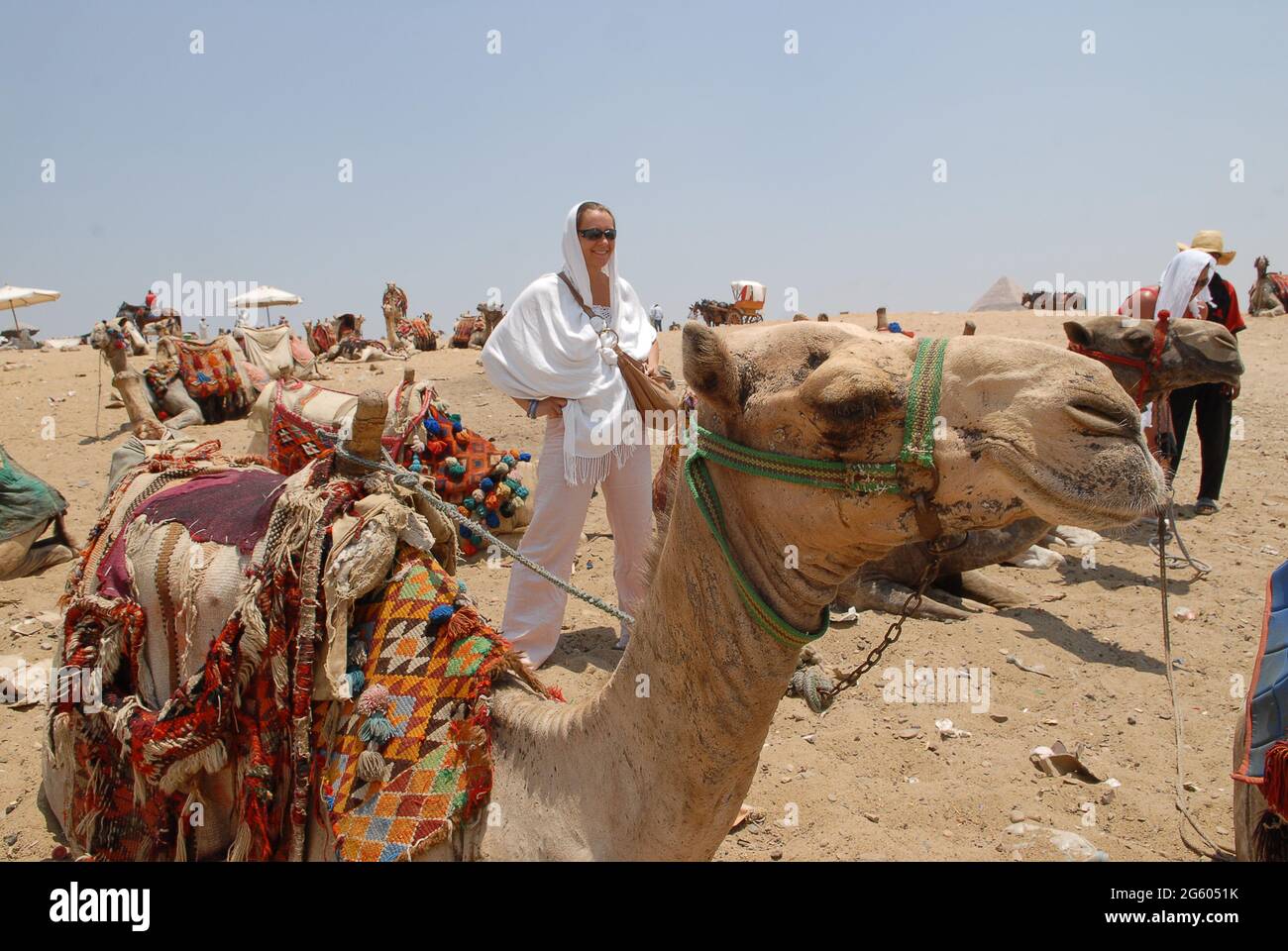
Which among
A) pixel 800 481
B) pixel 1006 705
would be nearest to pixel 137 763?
pixel 800 481

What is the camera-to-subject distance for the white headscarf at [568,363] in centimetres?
500

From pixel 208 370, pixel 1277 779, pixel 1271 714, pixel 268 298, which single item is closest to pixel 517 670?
pixel 1277 779

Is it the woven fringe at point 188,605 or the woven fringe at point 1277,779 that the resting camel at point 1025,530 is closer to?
the woven fringe at point 1277,779

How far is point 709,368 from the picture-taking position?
1.86 m

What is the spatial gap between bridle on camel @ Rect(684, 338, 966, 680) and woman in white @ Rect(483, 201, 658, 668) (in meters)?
3.09

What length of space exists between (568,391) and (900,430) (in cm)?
343

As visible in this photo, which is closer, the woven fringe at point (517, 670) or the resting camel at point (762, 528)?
the resting camel at point (762, 528)

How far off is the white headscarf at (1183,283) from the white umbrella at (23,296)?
99.7 ft

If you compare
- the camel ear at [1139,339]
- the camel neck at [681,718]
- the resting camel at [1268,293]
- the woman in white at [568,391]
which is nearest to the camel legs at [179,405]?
the woman in white at [568,391]

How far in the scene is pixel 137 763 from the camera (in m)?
2.77

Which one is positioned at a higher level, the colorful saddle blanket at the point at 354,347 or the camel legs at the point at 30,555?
the colorful saddle blanket at the point at 354,347

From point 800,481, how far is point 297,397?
22.7 ft

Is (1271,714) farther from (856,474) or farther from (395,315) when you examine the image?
(395,315)
